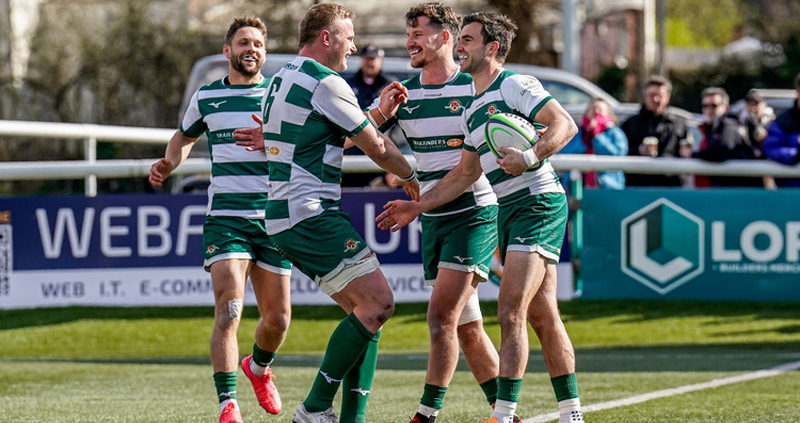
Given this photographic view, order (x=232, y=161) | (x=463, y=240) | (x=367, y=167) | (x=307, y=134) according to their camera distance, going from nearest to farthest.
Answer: (x=307, y=134)
(x=463, y=240)
(x=232, y=161)
(x=367, y=167)

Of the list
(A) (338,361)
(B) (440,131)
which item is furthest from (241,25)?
(A) (338,361)

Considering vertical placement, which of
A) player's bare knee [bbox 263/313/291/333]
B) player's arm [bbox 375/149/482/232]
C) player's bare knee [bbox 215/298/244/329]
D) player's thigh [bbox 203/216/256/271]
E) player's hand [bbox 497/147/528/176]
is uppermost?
player's hand [bbox 497/147/528/176]

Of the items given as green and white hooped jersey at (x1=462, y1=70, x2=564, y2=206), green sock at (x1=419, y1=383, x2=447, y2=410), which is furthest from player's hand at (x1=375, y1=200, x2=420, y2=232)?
green sock at (x1=419, y1=383, x2=447, y2=410)

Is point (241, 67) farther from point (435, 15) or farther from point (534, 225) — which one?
point (534, 225)

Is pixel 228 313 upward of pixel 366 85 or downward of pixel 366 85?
downward

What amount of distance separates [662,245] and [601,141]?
1.26 metres

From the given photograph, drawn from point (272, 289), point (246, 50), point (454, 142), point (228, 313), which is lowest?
point (228, 313)

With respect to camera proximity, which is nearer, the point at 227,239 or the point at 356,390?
the point at 356,390

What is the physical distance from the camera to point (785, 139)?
42.2ft

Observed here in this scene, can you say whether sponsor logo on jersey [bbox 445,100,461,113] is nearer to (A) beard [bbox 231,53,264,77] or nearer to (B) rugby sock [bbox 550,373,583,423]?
(A) beard [bbox 231,53,264,77]

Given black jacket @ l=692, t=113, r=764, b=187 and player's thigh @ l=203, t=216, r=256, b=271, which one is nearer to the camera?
player's thigh @ l=203, t=216, r=256, b=271

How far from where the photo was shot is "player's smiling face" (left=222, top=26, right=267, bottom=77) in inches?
307

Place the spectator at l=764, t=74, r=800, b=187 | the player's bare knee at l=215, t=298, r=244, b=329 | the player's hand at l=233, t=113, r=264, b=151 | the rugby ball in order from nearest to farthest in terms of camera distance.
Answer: the rugby ball < the player's hand at l=233, t=113, r=264, b=151 < the player's bare knee at l=215, t=298, r=244, b=329 < the spectator at l=764, t=74, r=800, b=187

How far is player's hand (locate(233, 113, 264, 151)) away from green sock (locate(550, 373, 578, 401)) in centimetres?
214
